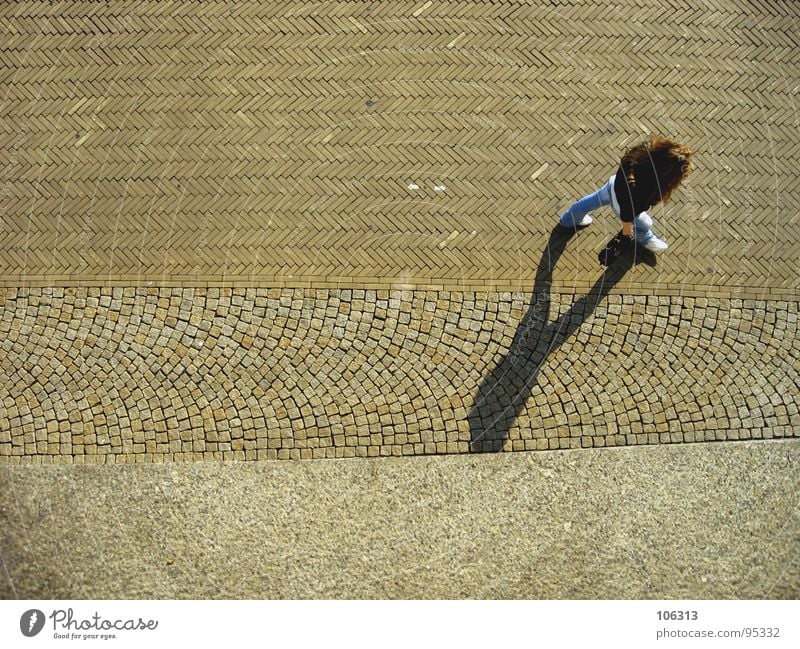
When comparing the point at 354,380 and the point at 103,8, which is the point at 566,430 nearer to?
the point at 354,380

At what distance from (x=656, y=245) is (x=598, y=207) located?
0.86 m

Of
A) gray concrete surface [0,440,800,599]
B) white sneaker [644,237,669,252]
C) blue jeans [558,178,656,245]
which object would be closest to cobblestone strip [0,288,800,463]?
gray concrete surface [0,440,800,599]

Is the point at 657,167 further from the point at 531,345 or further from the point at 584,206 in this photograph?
the point at 531,345

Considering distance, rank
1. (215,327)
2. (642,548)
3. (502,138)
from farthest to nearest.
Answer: (502,138), (215,327), (642,548)

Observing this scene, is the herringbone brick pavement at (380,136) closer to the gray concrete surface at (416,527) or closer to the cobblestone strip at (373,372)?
the cobblestone strip at (373,372)

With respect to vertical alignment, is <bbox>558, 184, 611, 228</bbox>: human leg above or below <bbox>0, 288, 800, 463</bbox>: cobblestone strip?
above

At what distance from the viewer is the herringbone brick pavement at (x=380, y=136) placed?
25.7 feet

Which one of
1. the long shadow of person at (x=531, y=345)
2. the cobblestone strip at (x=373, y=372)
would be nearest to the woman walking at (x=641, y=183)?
the long shadow of person at (x=531, y=345)

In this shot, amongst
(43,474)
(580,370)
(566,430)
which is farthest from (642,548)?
(43,474)

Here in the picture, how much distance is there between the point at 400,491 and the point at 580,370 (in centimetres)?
221

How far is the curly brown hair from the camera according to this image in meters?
6.30

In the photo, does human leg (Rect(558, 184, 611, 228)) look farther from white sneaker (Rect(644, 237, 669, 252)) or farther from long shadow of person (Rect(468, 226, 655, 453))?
white sneaker (Rect(644, 237, 669, 252))

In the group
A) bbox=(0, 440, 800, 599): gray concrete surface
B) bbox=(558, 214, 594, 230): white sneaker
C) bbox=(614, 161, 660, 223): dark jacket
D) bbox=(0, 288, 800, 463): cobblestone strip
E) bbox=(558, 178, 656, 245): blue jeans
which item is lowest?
bbox=(0, 440, 800, 599): gray concrete surface

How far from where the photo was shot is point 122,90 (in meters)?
8.27
